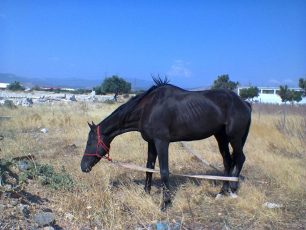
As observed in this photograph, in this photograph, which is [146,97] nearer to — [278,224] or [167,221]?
[167,221]

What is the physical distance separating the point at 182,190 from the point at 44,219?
276 cm

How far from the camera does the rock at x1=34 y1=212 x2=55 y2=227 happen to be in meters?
4.86

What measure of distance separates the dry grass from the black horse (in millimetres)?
470

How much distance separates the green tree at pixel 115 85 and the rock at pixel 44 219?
211 feet

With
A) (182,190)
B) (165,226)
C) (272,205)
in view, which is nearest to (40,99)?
(182,190)

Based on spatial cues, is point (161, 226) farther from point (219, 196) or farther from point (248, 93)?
point (248, 93)

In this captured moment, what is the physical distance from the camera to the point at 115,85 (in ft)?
231

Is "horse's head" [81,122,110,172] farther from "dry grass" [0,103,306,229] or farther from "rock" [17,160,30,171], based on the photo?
"rock" [17,160,30,171]

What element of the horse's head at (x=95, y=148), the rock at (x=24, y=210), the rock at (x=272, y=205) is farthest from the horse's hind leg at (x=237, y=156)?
the rock at (x=24, y=210)

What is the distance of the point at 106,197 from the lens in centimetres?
578

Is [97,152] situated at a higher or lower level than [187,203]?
higher

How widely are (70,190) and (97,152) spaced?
0.78 meters

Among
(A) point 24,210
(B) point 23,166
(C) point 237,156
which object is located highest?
(C) point 237,156

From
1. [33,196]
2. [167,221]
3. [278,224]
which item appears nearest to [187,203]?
[167,221]
